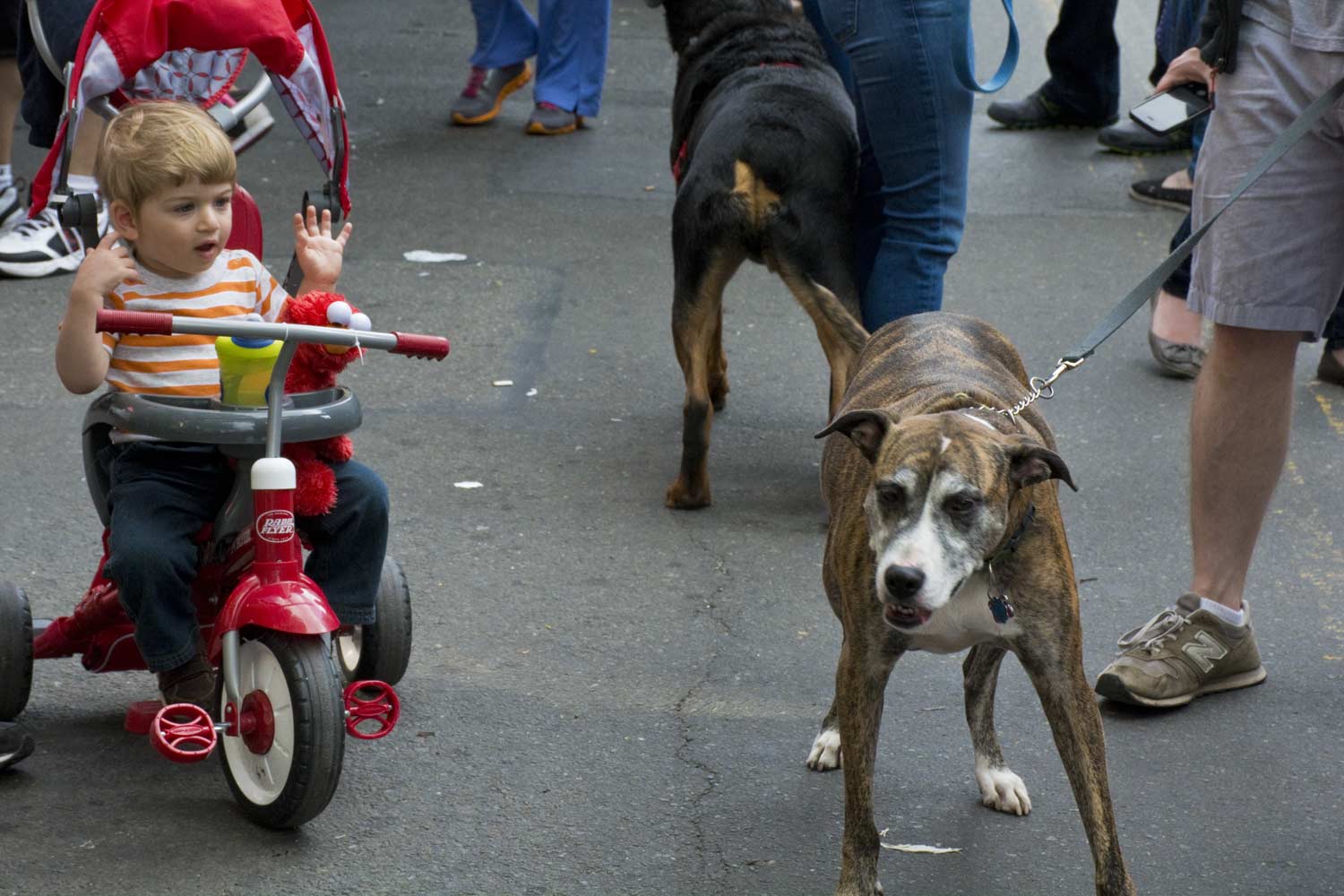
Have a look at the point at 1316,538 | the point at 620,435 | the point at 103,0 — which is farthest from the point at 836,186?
the point at 103,0

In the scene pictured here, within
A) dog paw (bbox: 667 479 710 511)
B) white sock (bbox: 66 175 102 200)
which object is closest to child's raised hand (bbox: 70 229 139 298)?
white sock (bbox: 66 175 102 200)

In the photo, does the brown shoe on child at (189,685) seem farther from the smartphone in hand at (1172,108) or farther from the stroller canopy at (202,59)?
the smartphone in hand at (1172,108)

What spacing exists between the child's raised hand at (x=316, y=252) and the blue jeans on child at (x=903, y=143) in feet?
6.30

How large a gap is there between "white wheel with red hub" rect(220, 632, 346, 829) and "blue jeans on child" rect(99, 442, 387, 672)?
0.18 metres

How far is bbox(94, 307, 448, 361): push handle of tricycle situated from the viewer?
316cm

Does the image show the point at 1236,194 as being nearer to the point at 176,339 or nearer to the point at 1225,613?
the point at 1225,613

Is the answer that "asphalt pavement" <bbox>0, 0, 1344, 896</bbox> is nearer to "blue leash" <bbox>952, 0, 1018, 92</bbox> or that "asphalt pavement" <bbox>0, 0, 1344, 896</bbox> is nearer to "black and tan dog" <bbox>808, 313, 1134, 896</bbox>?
"black and tan dog" <bbox>808, 313, 1134, 896</bbox>

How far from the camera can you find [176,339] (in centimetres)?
362

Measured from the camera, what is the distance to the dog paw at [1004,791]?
144 inches

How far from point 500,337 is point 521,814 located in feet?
11.4

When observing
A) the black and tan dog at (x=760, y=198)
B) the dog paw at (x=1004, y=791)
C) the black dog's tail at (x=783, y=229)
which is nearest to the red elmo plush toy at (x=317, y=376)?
the dog paw at (x=1004, y=791)

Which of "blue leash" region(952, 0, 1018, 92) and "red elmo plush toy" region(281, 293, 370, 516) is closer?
"red elmo plush toy" region(281, 293, 370, 516)

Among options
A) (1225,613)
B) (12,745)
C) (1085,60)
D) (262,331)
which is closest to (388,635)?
(12,745)

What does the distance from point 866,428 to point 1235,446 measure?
1.42 meters
